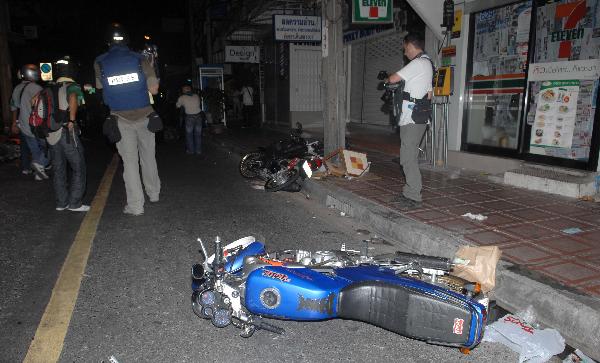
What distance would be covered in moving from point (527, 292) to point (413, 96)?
9.47 feet

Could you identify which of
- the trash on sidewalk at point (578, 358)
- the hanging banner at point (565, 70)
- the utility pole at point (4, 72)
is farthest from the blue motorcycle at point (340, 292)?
the utility pole at point (4, 72)

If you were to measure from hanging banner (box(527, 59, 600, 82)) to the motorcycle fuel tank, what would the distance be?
18.2ft

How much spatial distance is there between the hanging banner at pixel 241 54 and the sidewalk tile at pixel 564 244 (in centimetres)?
1636

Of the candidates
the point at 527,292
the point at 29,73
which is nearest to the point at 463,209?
the point at 527,292

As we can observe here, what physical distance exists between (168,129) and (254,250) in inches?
534

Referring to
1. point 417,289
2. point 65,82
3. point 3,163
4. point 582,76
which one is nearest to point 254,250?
point 417,289

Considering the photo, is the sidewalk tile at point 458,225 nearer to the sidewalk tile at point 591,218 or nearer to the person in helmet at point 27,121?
the sidewalk tile at point 591,218

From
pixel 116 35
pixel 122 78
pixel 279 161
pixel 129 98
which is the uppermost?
pixel 116 35

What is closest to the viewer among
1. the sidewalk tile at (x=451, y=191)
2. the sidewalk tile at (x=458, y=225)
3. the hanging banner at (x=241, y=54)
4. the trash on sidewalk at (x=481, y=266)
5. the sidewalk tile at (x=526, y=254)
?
the trash on sidewalk at (x=481, y=266)

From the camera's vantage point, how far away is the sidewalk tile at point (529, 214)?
208 inches

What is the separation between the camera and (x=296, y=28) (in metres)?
13.9

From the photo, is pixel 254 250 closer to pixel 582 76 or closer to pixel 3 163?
pixel 582 76

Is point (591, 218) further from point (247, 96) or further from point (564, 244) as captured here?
point (247, 96)

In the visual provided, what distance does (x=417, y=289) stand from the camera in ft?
9.00
